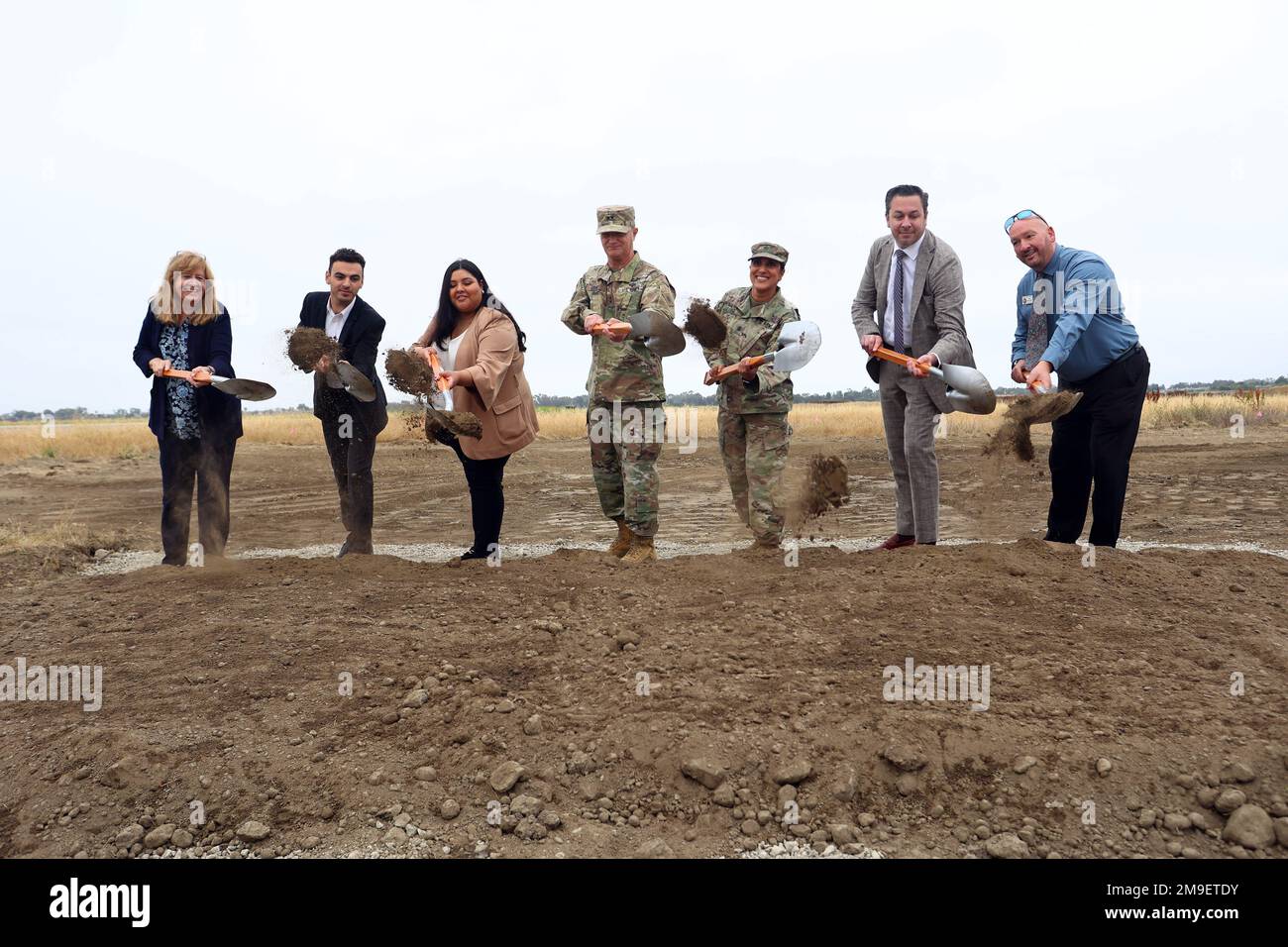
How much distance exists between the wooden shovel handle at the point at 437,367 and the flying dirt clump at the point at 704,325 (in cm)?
151

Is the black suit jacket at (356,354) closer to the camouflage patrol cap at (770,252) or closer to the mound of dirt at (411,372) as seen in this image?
the mound of dirt at (411,372)

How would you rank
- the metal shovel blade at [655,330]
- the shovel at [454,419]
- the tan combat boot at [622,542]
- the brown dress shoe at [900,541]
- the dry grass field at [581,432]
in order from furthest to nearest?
the dry grass field at [581,432] < the tan combat boot at [622,542] < the brown dress shoe at [900,541] < the metal shovel blade at [655,330] < the shovel at [454,419]

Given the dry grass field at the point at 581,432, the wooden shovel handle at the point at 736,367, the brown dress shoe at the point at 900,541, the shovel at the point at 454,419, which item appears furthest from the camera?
the dry grass field at the point at 581,432

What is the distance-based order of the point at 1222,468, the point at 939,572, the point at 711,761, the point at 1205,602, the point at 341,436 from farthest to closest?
the point at 1222,468
the point at 341,436
the point at 939,572
the point at 1205,602
the point at 711,761

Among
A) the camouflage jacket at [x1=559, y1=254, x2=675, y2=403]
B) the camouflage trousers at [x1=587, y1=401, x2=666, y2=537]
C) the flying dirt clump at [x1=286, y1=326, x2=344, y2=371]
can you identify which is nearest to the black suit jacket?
the flying dirt clump at [x1=286, y1=326, x2=344, y2=371]

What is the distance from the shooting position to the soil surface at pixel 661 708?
260cm

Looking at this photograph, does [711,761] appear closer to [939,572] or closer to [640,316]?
[939,572]

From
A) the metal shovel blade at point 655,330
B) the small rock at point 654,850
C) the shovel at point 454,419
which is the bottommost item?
the small rock at point 654,850

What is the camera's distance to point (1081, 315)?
4.45m

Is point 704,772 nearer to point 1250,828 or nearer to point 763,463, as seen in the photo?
point 1250,828

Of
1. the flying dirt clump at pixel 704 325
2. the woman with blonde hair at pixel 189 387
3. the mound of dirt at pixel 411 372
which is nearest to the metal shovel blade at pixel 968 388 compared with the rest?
the flying dirt clump at pixel 704 325

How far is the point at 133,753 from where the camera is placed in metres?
3.03

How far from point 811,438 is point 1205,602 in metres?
18.8

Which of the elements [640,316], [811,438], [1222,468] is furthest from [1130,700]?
[811,438]
